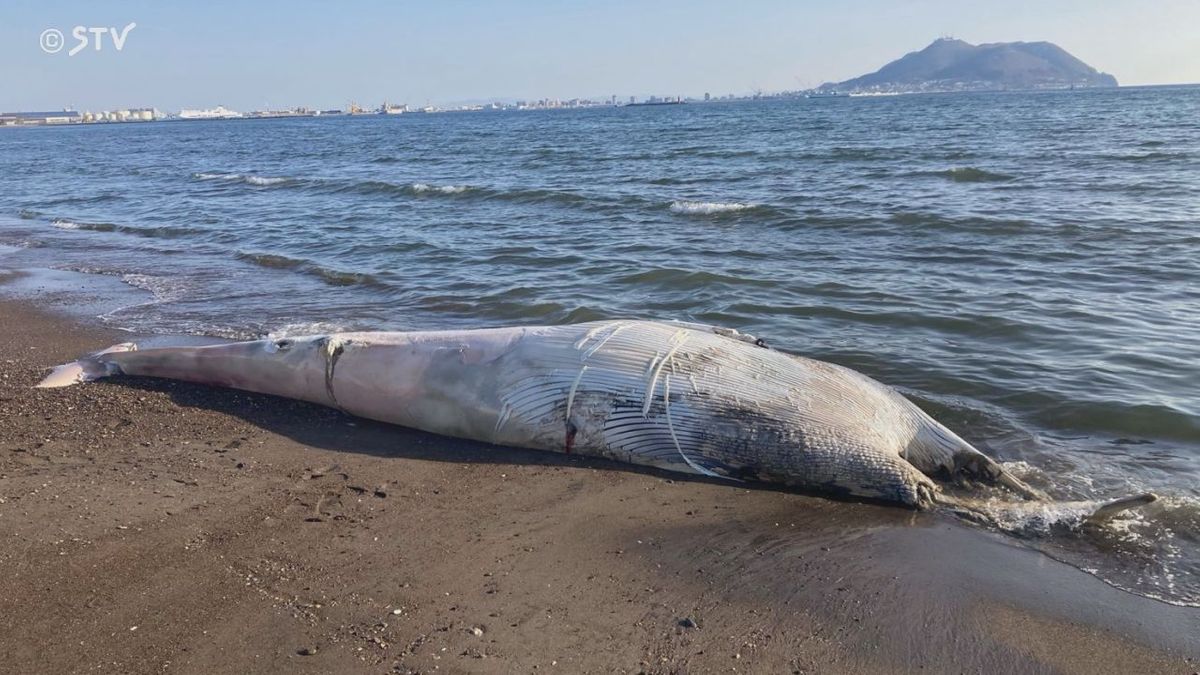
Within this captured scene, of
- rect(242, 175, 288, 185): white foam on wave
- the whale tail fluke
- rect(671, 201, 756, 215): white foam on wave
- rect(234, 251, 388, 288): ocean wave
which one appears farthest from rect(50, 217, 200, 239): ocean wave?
the whale tail fluke

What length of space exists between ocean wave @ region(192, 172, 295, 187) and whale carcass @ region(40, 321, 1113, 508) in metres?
23.6

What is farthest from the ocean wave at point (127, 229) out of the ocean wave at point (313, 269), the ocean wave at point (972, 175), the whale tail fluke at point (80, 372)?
the ocean wave at point (972, 175)

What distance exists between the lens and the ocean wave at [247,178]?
90.9 feet

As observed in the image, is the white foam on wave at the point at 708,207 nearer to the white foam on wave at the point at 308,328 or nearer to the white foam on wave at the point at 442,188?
the white foam on wave at the point at 442,188

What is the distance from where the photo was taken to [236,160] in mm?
41812

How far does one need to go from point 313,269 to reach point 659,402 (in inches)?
364

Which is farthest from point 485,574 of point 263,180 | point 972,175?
point 263,180

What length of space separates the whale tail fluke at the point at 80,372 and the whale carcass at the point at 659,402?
82.3 inches

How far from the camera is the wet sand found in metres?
3.55

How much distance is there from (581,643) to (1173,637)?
2.72 m

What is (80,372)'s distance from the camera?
716 cm

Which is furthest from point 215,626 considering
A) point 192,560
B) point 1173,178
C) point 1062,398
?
point 1173,178

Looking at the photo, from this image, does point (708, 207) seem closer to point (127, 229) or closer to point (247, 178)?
point (127, 229)

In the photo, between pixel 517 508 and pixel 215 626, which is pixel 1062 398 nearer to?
pixel 517 508
